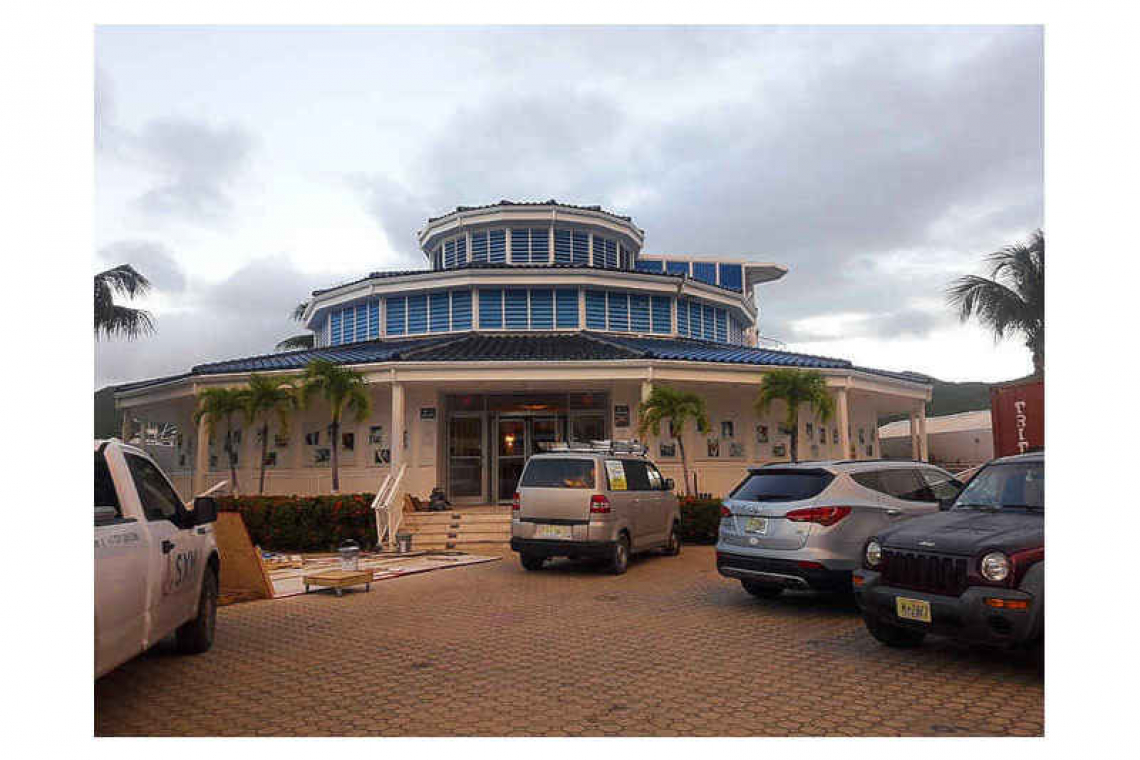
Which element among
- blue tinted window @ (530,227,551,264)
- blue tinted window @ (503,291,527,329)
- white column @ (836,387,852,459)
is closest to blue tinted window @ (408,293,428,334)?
blue tinted window @ (503,291,527,329)

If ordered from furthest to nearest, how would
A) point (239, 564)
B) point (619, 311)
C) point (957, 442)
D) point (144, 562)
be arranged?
1. point (957, 442)
2. point (619, 311)
3. point (239, 564)
4. point (144, 562)

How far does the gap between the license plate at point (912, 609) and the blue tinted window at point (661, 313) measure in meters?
17.1

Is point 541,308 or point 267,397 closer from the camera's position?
point 267,397

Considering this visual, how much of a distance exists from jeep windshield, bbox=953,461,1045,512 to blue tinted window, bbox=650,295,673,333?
52.6ft

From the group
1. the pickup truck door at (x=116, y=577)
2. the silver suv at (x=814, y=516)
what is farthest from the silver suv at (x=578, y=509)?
the pickup truck door at (x=116, y=577)

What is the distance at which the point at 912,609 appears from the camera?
585 centimetres

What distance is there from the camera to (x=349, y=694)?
5316 mm

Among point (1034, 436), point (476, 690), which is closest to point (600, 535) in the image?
point (476, 690)

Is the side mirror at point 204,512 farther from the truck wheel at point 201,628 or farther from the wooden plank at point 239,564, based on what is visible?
the wooden plank at point 239,564

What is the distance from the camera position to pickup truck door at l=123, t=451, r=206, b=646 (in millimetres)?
5277

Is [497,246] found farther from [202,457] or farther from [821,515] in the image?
[821,515]

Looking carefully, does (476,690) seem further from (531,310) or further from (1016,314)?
(1016,314)

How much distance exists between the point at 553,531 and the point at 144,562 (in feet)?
22.4

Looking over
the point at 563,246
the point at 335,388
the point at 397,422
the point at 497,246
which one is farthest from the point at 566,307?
the point at 335,388
